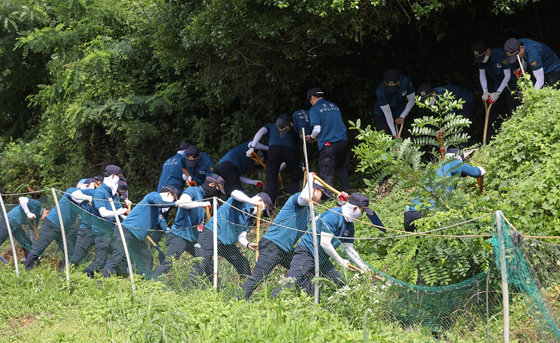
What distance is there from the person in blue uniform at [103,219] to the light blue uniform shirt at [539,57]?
672cm

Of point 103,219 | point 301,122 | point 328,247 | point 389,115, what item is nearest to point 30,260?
point 103,219

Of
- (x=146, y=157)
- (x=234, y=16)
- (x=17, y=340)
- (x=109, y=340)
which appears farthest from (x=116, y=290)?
(x=146, y=157)

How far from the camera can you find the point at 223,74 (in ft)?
40.9

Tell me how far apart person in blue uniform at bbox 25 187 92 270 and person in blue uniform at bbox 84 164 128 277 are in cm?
32

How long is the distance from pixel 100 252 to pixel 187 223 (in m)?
1.53

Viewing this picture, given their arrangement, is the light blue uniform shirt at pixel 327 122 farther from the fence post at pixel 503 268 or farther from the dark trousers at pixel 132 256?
the fence post at pixel 503 268

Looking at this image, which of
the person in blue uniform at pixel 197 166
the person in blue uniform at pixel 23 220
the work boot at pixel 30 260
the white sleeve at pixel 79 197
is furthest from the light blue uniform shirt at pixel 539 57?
the work boot at pixel 30 260

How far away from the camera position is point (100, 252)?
9.50 m

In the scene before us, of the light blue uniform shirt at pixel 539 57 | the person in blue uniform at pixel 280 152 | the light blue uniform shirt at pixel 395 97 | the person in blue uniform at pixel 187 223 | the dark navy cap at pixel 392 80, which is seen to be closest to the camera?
the person in blue uniform at pixel 187 223

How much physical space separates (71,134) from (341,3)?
29.1ft

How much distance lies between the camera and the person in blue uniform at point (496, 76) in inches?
418

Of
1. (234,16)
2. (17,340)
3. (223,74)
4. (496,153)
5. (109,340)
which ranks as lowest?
(17,340)

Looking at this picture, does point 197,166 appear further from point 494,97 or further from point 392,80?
point 494,97

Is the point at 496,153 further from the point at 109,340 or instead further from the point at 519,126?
the point at 109,340
